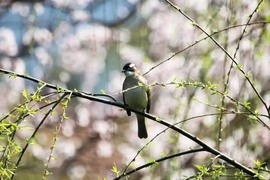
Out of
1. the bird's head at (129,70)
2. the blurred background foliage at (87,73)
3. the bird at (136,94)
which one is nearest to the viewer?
the bird at (136,94)

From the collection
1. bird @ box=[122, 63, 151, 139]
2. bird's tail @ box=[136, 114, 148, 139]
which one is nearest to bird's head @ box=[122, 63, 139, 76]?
bird @ box=[122, 63, 151, 139]

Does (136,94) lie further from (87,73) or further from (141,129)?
(87,73)

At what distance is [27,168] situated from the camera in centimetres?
390

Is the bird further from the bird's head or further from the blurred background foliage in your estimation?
the blurred background foliage

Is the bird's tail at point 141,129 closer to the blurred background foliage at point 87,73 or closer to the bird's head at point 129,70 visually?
the blurred background foliage at point 87,73

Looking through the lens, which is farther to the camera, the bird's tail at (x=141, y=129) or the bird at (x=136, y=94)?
the bird's tail at (x=141, y=129)

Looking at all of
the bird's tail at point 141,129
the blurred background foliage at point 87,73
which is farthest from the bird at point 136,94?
the blurred background foliage at point 87,73

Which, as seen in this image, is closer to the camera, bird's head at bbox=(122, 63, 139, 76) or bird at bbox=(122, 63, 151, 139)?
bird at bbox=(122, 63, 151, 139)

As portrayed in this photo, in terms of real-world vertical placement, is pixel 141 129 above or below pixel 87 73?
below

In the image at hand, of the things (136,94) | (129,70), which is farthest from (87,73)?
(136,94)

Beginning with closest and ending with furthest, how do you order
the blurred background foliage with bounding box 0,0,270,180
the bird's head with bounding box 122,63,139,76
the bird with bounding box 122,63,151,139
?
the bird with bounding box 122,63,151,139, the bird's head with bounding box 122,63,139,76, the blurred background foliage with bounding box 0,0,270,180

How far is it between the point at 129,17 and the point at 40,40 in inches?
32.0

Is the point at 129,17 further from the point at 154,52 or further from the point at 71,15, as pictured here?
the point at 71,15

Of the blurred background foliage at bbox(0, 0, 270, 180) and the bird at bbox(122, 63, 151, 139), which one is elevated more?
the blurred background foliage at bbox(0, 0, 270, 180)
